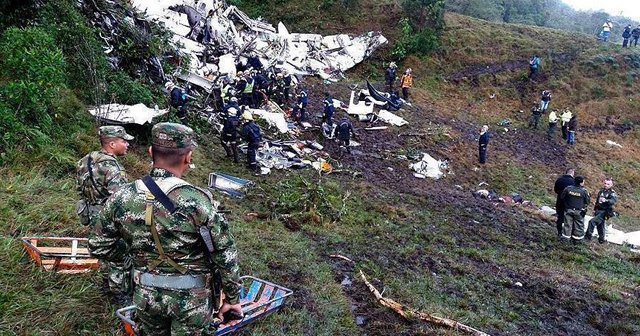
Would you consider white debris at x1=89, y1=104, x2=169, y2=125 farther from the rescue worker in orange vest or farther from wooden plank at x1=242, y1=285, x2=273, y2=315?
the rescue worker in orange vest

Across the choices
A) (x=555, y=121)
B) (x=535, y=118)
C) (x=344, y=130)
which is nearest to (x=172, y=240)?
(x=344, y=130)

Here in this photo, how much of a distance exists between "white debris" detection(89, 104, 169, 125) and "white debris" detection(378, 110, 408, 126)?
9.51 metres

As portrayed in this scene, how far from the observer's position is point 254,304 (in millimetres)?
4332

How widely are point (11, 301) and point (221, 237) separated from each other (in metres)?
2.30

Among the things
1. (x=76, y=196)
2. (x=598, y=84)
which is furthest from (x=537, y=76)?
(x=76, y=196)

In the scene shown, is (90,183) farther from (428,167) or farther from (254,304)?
(428,167)

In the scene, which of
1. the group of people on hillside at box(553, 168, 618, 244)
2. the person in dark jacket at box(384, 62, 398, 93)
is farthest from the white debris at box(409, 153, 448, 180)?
the person in dark jacket at box(384, 62, 398, 93)

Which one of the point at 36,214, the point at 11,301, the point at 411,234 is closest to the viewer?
the point at 11,301

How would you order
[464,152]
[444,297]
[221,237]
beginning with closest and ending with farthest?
[221,237] → [444,297] → [464,152]

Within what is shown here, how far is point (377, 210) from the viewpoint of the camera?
971cm

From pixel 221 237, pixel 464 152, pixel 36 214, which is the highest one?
pixel 221 237

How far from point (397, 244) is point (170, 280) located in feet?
18.8

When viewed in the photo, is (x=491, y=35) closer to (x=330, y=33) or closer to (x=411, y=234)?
(x=330, y=33)

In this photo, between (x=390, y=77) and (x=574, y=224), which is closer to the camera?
(x=574, y=224)
